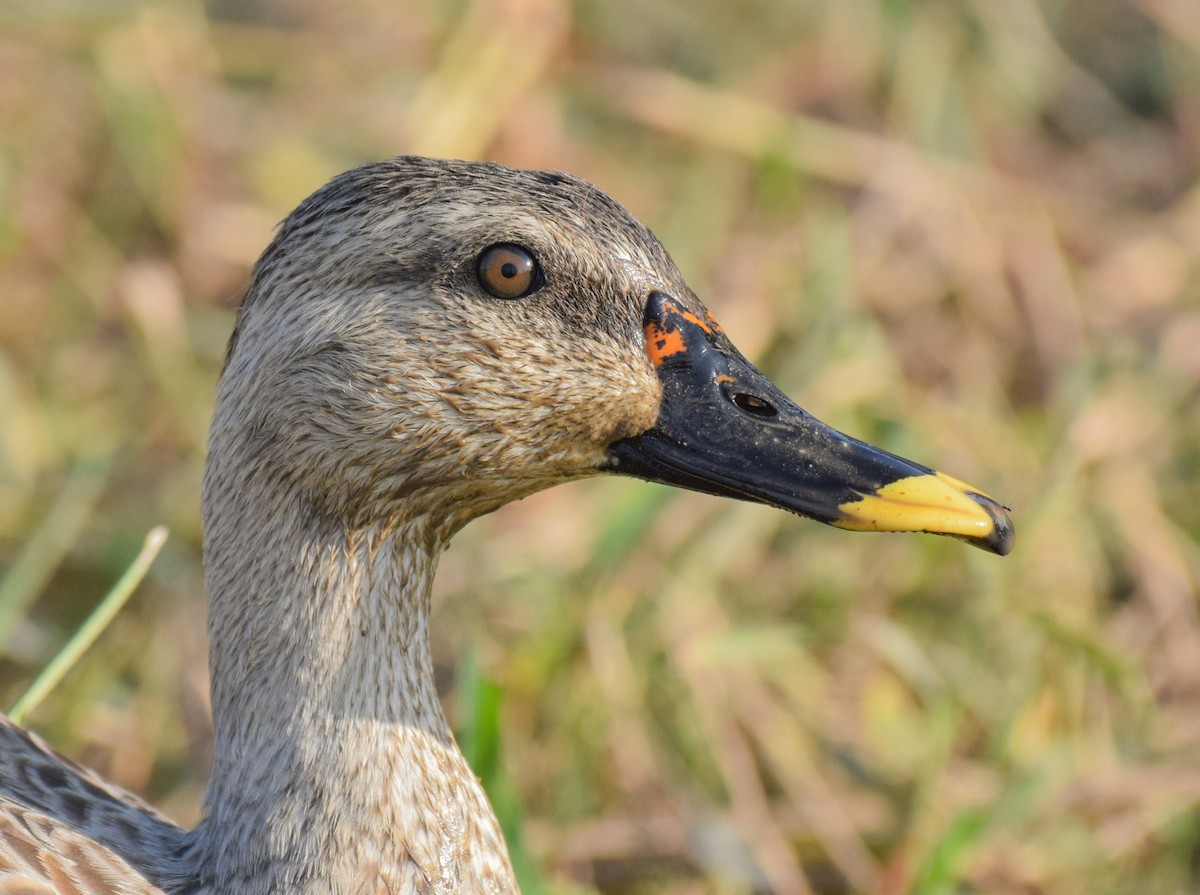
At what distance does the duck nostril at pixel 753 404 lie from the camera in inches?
71.1

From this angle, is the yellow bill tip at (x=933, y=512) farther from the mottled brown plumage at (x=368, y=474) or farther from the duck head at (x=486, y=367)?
the mottled brown plumage at (x=368, y=474)

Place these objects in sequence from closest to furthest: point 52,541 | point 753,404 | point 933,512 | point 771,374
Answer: point 933,512, point 753,404, point 52,541, point 771,374

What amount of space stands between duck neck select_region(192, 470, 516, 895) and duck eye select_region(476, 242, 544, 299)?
289mm

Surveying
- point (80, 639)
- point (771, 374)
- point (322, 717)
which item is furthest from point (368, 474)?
point (771, 374)

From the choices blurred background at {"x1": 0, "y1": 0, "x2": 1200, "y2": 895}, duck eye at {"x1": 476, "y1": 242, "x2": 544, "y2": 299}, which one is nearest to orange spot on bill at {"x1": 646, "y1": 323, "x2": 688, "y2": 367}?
duck eye at {"x1": 476, "y1": 242, "x2": 544, "y2": 299}

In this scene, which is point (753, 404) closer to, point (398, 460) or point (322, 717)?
point (398, 460)

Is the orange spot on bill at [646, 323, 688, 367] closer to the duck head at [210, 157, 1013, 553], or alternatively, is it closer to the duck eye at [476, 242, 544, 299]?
the duck head at [210, 157, 1013, 553]

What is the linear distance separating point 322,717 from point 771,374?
1.81m

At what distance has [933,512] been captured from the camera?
1.70 m

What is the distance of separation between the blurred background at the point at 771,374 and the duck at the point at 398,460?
0.41 m

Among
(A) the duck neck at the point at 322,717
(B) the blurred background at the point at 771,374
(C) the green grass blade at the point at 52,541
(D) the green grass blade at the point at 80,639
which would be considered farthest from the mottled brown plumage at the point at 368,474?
(C) the green grass blade at the point at 52,541

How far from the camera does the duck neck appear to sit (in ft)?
5.92

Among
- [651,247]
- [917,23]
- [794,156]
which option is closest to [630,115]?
[794,156]

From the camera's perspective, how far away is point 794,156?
4164mm
